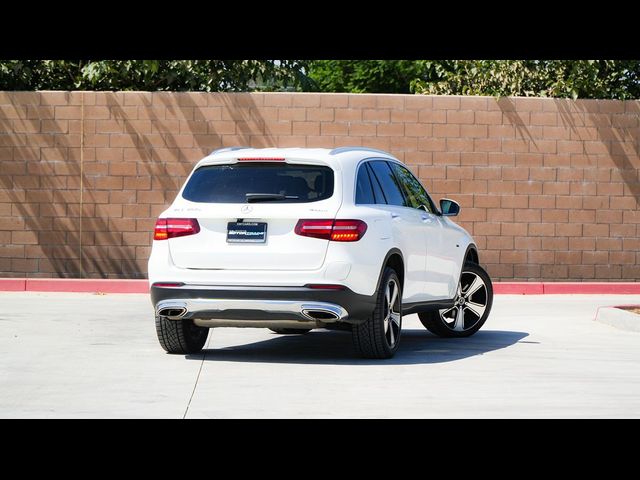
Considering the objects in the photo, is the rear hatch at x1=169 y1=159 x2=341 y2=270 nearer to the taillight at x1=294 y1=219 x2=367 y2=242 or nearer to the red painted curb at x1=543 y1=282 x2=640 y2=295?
the taillight at x1=294 y1=219 x2=367 y2=242

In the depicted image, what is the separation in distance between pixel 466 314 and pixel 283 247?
3.65 m

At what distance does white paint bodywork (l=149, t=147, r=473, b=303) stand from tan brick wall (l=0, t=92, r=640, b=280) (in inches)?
369

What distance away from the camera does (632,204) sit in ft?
70.9

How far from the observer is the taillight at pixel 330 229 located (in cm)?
1105

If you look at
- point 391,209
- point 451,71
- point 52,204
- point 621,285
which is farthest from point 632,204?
point 391,209

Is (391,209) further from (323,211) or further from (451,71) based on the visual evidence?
(451,71)

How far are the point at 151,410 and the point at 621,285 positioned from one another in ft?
43.6

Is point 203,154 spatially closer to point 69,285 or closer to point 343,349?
point 69,285

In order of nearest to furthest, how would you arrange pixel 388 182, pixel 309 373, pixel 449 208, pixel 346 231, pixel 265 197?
pixel 309 373, pixel 346 231, pixel 265 197, pixel 388 182, pixel 449 208

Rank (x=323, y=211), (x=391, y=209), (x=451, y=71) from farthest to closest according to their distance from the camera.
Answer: (x=451, y=71)
(x=391, y=209)
(x=323, y=211)

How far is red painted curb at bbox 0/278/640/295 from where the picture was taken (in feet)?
65.3

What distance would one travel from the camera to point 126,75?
74.0 ft

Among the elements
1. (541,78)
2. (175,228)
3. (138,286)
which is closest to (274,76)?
(541,78)
